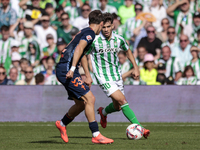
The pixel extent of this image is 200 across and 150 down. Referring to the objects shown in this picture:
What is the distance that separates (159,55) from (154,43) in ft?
1.39

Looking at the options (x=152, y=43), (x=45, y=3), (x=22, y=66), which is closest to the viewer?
(x=22, y=66)

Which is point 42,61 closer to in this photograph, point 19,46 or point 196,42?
point 19,46

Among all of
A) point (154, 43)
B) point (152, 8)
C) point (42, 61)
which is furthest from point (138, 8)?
point (42, 61)

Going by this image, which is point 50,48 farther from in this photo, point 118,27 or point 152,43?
point 152,43

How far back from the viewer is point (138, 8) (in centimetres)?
1208

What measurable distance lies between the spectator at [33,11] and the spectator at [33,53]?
901 mm

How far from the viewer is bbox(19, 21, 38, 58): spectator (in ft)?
38.9

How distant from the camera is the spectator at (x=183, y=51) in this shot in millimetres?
11266

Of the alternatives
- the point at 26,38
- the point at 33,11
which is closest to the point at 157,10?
the point at 33,11

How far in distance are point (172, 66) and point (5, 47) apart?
519 cm

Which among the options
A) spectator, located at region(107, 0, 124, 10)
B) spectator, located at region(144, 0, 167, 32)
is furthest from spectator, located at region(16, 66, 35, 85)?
spectator, located at region(144, 0, 167, 32)

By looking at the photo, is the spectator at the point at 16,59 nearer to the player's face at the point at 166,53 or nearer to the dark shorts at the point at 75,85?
the player's face at the point at 166,53

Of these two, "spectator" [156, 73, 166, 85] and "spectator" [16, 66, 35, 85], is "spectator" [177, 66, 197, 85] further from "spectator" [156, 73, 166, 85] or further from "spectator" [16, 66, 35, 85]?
"spectator" [16, 66, 35, 85]

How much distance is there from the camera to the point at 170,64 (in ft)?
36.2
